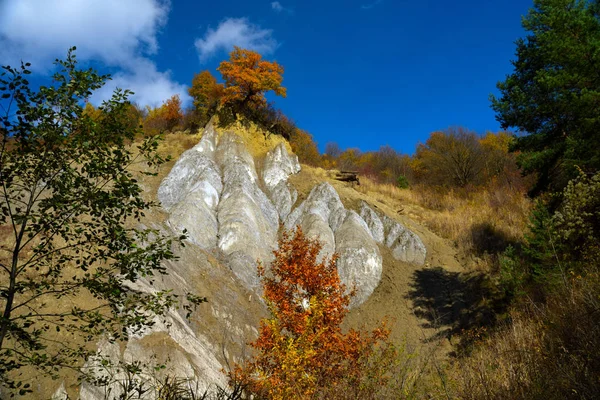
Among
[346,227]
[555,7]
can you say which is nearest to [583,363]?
[555,7]

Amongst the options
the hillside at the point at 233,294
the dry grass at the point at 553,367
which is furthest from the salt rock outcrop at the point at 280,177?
the dry grass at the point at 553,367

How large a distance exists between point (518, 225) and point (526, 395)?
80.9 ft

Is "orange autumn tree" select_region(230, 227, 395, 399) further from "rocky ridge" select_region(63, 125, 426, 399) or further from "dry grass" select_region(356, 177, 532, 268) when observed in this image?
"dry grass" select_region(356, 177, 532, 268)

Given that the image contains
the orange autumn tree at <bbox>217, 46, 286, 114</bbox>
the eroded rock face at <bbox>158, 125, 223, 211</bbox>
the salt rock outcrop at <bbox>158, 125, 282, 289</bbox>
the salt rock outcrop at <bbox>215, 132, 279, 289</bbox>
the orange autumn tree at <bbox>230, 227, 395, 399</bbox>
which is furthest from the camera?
the orange autumn tree at <bbox>217, 46, 286, 114</bbox>

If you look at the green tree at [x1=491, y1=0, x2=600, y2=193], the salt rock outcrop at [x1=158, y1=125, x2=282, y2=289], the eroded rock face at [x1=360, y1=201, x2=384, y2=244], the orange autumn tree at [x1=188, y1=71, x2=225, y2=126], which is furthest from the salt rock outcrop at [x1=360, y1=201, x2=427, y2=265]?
the orange autumn tree at [x1=188, y1=71, x2=225, y2=126]

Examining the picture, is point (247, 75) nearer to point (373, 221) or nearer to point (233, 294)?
point (373, 221)

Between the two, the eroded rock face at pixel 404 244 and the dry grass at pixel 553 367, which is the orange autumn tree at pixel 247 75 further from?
the dry grass at pixel 553 367

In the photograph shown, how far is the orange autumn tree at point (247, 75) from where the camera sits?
99.5 ft

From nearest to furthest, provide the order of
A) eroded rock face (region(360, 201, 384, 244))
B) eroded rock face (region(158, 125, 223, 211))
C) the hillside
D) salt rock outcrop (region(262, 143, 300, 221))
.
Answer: the hillside → eroded rock face (region(158, 125, 223, 211)) → eroded rock face (region(360, 201, 384, 244)) → salt rock outcrop (region(262, 143, 300, 221))

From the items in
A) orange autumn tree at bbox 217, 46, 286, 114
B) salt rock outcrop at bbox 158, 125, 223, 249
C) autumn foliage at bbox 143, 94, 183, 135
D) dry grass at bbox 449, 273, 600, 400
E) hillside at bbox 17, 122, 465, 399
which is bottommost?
dry grass at bbox 449, 273, 600, 400

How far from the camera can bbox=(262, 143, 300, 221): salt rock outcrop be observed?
27.5 m

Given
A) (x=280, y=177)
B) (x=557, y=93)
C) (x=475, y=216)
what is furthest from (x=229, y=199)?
(x=475, y=216)

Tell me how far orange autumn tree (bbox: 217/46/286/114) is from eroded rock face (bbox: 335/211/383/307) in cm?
1502

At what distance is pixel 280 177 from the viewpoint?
98.1 ft
